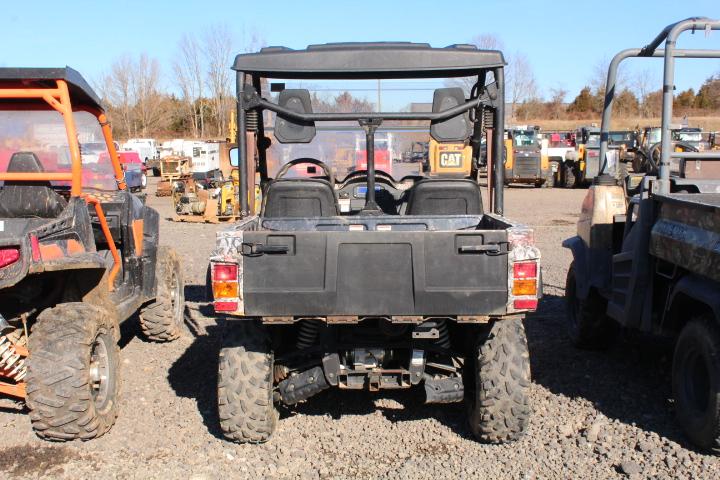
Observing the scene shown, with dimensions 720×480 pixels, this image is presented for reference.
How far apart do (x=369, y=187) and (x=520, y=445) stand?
6.36 feet

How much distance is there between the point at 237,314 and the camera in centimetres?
388

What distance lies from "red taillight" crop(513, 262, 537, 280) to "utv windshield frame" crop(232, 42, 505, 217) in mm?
1091

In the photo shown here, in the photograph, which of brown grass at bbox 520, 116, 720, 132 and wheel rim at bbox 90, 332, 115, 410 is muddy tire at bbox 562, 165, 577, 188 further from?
wheel rim at bbox 90, 332, 115, 410

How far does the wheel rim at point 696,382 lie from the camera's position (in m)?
4.09

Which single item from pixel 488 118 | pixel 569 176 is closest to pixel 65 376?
pixel 488 118

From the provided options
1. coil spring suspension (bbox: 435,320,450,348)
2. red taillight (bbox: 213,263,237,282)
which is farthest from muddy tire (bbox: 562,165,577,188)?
red taillight (bbox: 213,263,237,282)

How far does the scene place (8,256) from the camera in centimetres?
400

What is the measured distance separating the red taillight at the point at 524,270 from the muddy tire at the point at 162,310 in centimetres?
356

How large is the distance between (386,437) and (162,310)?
8.93 ft

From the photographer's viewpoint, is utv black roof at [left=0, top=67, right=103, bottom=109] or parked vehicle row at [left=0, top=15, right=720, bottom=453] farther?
utv black roof at [left=0, top=67, right=103, bottom=109]

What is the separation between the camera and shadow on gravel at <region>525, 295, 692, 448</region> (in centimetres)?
466

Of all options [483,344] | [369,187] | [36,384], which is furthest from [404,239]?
[36,384]

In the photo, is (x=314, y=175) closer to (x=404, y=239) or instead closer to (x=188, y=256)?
(x=404, y=239)

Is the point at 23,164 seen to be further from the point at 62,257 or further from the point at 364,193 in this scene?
the point at 364,193
